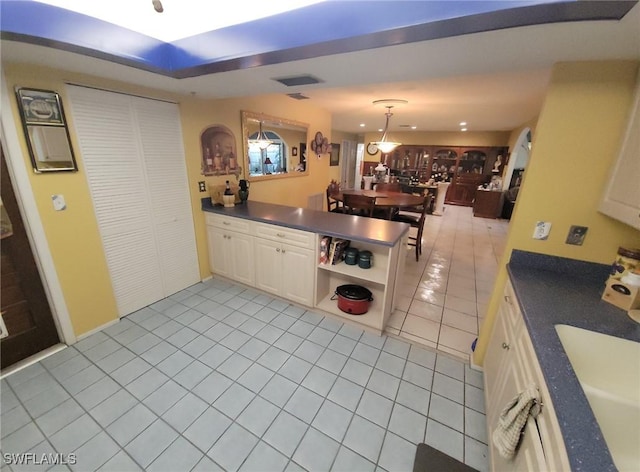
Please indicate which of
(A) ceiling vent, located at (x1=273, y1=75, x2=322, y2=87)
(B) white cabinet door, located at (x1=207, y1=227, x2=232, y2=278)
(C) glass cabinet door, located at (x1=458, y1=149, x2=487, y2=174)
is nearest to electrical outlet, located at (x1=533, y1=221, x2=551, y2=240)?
(A) ceiling vent, located at (x1=273, y1=75, x2=322, y2=87)

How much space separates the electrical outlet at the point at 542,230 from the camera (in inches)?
61.4

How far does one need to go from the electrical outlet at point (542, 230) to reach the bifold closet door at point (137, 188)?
3026 mm

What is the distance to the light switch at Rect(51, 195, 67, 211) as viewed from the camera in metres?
1.88

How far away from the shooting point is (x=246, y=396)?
1710mm

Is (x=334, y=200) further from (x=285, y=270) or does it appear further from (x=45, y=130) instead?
(x=45, y=130)

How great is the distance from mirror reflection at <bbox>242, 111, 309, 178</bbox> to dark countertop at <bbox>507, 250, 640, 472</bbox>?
10.00 feet

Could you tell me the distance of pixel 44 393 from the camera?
1698 millimetres

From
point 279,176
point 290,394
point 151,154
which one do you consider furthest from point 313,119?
point 290,394

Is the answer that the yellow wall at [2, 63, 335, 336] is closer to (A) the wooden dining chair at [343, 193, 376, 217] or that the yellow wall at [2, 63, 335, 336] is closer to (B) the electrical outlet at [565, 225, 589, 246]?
(A) the wooden dining chair at [343, 193, 376, 217]

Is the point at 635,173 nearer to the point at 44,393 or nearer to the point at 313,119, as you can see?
the point at 44,393

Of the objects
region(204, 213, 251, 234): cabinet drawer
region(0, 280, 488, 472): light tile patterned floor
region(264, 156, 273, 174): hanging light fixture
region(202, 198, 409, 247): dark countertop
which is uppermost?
region(264, 156, 273, 174): hanging light fixture

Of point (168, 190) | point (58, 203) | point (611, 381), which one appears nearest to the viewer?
point (611, 381)

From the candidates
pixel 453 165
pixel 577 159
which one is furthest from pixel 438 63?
pixel 453 165

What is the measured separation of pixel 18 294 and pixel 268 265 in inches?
71.8
